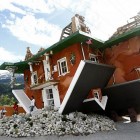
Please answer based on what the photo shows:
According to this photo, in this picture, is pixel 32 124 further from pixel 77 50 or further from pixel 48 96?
pixel 77 50

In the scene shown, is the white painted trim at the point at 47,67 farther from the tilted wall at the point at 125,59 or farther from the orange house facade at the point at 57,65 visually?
the tilted wall at the point at 125,59

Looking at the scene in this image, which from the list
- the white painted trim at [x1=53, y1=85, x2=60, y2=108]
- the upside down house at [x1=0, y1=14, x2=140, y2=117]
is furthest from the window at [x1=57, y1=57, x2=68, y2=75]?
the white painted trim at [x1=53, y1=85, x2=60, y2=108]

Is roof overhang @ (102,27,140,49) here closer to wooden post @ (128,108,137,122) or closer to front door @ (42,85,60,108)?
wooden post @ (128,108,137,122)

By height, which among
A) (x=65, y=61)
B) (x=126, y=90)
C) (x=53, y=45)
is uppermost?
(x=53, y=45)

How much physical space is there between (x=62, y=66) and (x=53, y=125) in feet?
17.9

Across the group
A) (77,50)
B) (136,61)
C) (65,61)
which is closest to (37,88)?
(65,61)

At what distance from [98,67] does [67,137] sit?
6.22 m

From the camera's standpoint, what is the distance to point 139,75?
19797 mm

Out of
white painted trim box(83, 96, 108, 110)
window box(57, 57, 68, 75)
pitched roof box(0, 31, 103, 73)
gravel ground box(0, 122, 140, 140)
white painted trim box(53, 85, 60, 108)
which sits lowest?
gravel ground box(0, 122, 140, 140)

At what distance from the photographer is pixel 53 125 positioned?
18406 millimetres

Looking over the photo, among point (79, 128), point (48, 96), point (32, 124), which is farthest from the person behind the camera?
point (48, 96)

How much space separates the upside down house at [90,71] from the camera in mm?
19297

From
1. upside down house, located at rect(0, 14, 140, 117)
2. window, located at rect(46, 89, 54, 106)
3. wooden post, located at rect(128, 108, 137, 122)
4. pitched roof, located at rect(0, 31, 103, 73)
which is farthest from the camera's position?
window, located at rect(46, 89, 54, 106)

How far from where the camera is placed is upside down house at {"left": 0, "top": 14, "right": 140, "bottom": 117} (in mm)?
19297
